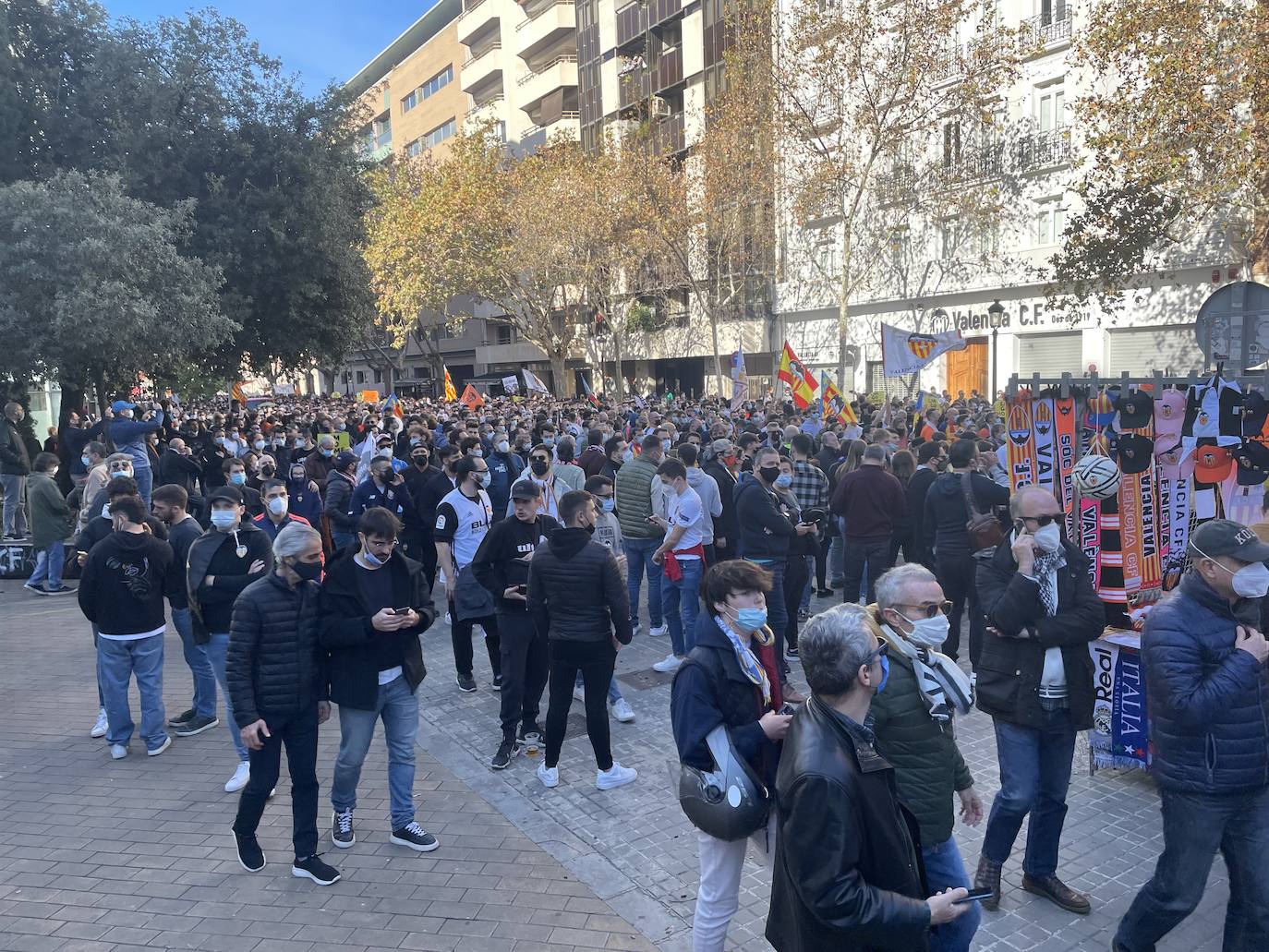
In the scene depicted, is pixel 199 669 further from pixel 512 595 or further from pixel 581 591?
pixel 581 591

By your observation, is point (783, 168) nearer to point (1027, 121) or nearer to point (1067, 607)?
point (1027, 121)

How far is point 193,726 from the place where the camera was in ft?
23.4

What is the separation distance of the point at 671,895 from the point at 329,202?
20.5 m

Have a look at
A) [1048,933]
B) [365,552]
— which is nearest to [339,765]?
[365,552]

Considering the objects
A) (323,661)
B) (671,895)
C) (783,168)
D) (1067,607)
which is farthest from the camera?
(783,168)

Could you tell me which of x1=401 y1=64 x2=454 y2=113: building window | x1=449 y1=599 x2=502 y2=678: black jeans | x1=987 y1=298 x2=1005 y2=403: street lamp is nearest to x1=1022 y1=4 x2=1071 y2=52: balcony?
x1=987 y1=298 x2=1005 y2=403: street lamp

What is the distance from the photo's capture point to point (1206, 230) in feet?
73.4

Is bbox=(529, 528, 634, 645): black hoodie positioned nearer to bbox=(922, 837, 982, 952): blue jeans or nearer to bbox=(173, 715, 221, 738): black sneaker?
bbox=(922, 837, 982, 952): blue jeans

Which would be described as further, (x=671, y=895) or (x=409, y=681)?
(x=409, y=681)

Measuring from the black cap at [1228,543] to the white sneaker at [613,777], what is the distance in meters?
3.64

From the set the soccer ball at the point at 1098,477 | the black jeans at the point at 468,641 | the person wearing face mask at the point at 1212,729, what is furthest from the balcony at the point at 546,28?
the person wearing face mask at the point at 1212,729

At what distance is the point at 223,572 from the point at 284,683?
166 centimetres

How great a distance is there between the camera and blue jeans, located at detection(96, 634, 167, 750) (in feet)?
21.1

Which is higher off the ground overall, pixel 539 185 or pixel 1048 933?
pixel 539 185
